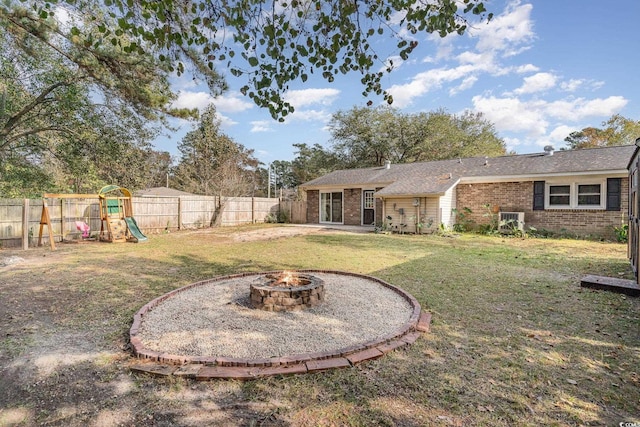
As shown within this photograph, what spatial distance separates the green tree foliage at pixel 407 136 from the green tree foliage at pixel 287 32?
24778mm

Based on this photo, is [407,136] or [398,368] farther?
[407,136]

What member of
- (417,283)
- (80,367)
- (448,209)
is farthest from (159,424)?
(448,209)

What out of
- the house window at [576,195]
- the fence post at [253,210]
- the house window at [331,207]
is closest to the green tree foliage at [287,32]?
the house window at [576,195]

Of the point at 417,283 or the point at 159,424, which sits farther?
the point at 417,283

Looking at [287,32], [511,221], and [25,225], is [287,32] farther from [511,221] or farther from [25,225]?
[511,221]

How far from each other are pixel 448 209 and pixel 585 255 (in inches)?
243

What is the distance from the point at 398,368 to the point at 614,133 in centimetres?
3483

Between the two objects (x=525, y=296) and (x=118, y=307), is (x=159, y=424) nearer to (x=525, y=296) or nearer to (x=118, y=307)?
(x=118, y=307)

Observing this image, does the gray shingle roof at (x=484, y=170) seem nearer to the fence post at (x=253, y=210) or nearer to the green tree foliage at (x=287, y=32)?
the fence post at (x=253, y=210)

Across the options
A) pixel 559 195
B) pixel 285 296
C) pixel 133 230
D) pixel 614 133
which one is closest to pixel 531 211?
pixel 559 195

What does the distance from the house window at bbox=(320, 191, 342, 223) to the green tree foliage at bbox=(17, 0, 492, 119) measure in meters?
15.7

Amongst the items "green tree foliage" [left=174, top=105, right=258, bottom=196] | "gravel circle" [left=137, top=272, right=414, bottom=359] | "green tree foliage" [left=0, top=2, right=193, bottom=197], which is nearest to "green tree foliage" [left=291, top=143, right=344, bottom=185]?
"green tree foliage" [left=174, top=105, right=258, bottom=196]

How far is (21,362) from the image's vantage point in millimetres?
2803

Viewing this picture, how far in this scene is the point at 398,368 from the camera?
2627 mm
